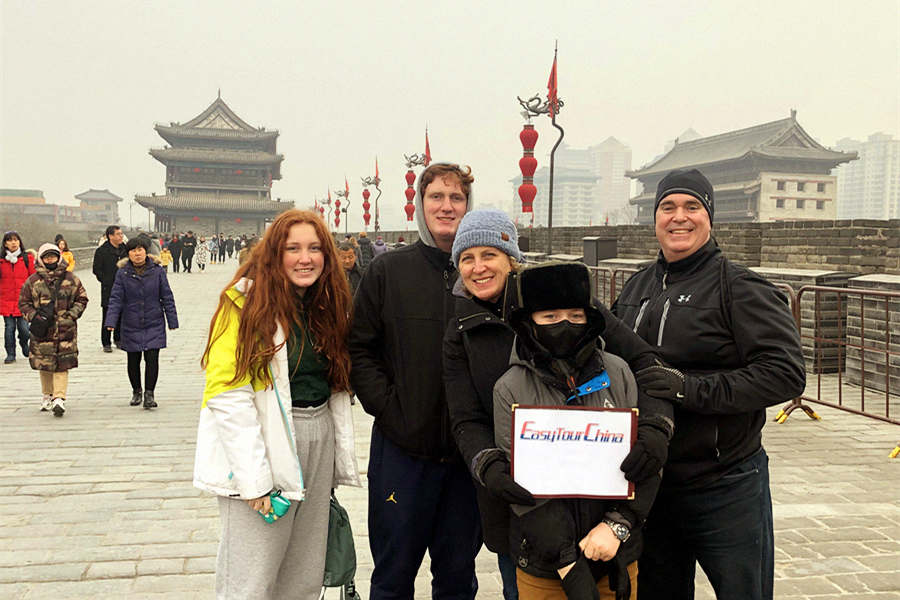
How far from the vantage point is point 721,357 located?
2.15 meters

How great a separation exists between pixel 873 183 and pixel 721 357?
15419 cm

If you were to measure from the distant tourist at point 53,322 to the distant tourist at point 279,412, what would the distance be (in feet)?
16.2

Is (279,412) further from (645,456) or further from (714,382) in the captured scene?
(714,382)

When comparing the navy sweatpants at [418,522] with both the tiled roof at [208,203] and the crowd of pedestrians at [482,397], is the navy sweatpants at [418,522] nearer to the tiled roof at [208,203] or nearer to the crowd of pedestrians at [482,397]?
the crowd of pedestrians at [482,397]

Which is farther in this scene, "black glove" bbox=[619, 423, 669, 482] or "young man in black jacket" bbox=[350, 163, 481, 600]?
"young man in black jacket" bbox=[350, 163, 481, 600]

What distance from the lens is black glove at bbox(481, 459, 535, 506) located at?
1.89 meters

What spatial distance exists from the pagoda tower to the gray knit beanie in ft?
206

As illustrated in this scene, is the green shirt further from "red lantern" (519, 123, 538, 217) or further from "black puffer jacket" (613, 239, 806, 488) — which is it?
"red lantern" (519, 123, 538, 217)

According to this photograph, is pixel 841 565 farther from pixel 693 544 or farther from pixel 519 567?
pixel 519 567

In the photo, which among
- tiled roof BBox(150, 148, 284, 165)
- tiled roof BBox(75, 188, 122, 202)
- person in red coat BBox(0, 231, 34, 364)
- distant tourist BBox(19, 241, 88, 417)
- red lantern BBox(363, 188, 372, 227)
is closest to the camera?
distant tourist BBox(19, 241, 88, 417)

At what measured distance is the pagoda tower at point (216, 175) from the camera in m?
62.4

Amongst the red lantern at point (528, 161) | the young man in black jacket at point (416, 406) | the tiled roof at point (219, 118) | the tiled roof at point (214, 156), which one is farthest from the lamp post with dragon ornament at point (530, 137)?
the tiled roof at point (219, 118)

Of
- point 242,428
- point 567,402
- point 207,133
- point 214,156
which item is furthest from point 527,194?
point 207,133

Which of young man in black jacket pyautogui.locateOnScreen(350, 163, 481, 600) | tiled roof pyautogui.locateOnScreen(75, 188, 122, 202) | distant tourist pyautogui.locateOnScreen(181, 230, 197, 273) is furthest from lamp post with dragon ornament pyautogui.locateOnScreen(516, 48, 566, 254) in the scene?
tiled roof pyautogui.locateOnScreen(75, 188, 122, 202)
